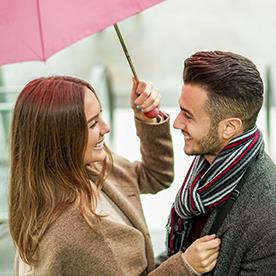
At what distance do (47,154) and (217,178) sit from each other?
53cm

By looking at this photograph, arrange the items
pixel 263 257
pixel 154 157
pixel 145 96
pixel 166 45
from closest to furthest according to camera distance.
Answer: pixel 263 257, pixel 145 96, pixel 154 157, pixel 166 45

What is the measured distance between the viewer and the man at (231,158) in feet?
6.52

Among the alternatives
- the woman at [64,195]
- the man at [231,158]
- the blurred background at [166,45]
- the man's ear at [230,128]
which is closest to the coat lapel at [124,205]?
the woman at [64,195]

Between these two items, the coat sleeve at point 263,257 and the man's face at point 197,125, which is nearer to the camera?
the coat sleeve at point 263,257

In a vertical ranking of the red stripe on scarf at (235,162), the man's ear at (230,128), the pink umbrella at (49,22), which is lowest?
the red stripe on scarf at (235,162)

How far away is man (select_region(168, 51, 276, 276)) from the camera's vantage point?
1987 mm

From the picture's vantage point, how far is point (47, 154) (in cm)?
206

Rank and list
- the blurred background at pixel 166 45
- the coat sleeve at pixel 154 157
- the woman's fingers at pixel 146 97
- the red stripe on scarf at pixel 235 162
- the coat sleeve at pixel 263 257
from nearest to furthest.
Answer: the coat sleeve at pixel 263 257 < the red stripe on scarf at pixel 235 162 < the woman's fingers at pixel 146 97 < the coat sleeve at pixel 154 157 < the blurred background at pixel 166 45

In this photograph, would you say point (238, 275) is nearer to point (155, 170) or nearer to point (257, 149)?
point (257, 149)

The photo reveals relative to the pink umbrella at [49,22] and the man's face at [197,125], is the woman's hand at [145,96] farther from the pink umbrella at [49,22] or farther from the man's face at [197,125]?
the pink umbrella at [49,22]

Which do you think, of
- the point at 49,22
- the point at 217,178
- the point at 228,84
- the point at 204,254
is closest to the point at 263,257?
the point at 204,254

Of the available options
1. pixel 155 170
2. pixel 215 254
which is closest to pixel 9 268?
pixel 155 170

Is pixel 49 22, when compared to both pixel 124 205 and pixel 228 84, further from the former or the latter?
pixel 124 205

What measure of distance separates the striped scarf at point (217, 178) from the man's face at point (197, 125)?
54 millimetres
